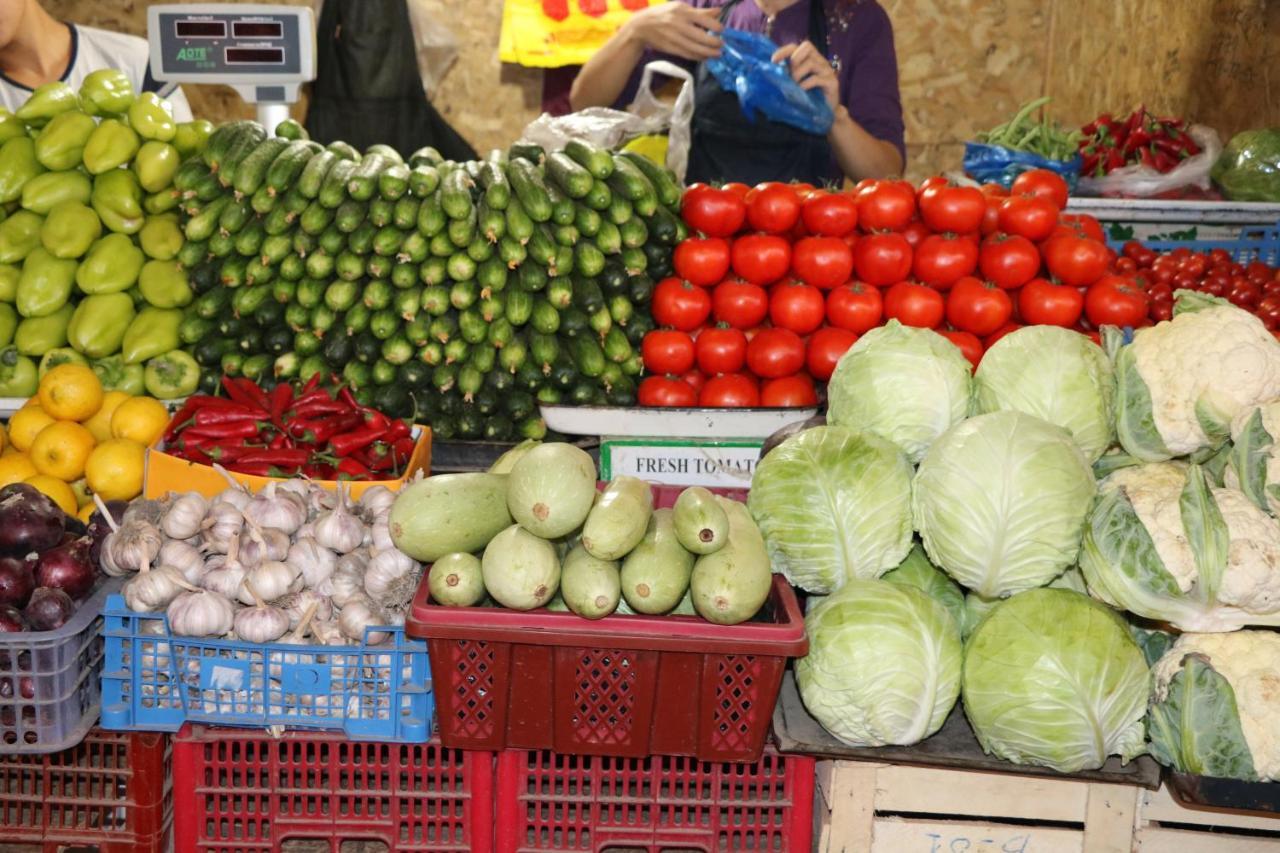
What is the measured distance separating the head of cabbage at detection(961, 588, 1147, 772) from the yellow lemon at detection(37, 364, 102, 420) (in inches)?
93.3

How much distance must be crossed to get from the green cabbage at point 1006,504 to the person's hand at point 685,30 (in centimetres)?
256

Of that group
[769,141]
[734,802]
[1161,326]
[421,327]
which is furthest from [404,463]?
[769,141]

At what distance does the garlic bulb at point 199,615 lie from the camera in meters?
2.21

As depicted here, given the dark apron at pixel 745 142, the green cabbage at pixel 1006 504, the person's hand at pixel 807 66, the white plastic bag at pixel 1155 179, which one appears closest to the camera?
the green cabbage at pixel 1006 504

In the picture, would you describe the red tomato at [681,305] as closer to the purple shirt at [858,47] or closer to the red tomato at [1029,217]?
the red tomato at [1029,217]

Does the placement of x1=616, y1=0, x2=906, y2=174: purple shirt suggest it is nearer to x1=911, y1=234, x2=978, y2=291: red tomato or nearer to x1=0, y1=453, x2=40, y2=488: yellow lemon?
x1=911, y1=234, x2=978, y2=291: red tomato

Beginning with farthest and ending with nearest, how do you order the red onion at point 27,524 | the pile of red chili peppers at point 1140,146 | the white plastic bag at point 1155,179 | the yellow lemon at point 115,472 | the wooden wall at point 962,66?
the wooden wall at point 962,66
the pile of red chili peppers at point 1140,146
the white plastic bag at point 1155,179
the yellow lemon at point 115,472
the red onion at point 27,524

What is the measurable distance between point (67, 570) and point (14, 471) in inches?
36.4

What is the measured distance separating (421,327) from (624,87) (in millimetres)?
2025

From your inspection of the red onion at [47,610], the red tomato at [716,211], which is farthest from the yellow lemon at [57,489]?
the red tomato at [716,211]

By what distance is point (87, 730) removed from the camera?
7.38 ft

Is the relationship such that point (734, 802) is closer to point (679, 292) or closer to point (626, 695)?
point (626, 695)

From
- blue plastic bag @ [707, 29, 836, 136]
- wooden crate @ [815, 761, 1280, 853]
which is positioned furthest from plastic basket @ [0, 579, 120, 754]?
blue plastic bag @ [707, 29, 836, 136]

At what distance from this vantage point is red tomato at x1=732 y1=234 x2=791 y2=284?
3.36m
